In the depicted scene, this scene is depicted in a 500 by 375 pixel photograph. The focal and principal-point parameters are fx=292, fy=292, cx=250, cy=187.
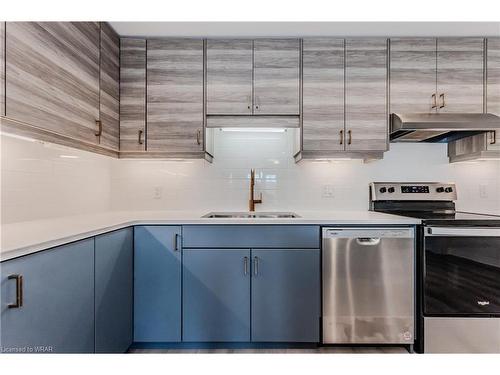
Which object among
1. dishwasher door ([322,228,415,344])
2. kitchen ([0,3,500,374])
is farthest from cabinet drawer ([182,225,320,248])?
dishwasher door ([322,228,415,344])

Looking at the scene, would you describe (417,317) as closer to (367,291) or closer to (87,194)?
(367,291)

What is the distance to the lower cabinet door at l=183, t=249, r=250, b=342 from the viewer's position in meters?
1.91

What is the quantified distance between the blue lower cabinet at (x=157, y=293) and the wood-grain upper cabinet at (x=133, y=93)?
823 millimetres

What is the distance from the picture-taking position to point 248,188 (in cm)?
257

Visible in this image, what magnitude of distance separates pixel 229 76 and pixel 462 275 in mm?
2109

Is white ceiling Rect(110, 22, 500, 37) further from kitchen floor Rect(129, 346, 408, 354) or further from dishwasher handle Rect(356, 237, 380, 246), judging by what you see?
kitchen floor Rect(129, 346, 408, 354)

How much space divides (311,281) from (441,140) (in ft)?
5.61

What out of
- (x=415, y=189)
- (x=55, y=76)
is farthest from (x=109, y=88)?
(x=415, y=189)

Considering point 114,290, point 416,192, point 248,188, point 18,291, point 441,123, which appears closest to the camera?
point 18,291

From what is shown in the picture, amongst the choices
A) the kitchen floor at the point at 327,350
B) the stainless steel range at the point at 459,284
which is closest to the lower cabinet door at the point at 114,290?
the kitchen floor at the point at 327,350

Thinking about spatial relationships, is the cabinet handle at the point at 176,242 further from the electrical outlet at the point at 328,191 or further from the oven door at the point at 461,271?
the oven door at the point at 461,271

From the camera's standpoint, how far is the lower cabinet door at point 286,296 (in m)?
1.91

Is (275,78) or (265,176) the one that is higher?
(275,78)

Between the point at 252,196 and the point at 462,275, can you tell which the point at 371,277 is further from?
the point at 252,196
